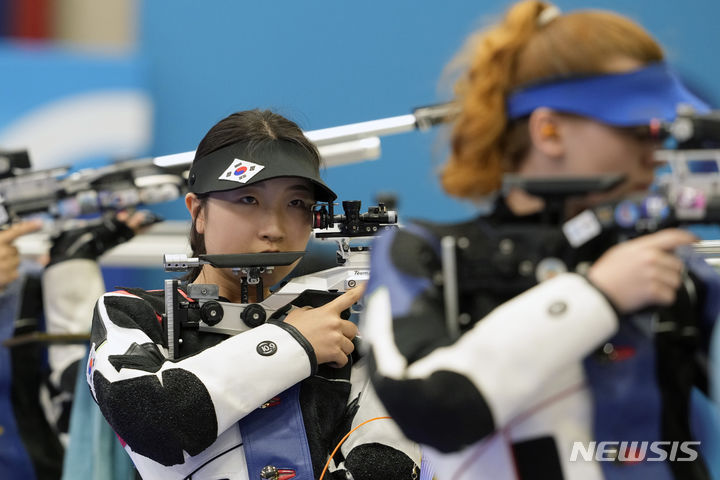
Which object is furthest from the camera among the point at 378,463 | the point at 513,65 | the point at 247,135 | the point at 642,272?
the point at 247,135

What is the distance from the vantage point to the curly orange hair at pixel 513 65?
2.75 ft

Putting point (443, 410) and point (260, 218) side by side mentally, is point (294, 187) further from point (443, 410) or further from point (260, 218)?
point (443, 410)

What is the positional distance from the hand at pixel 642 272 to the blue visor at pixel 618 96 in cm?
11

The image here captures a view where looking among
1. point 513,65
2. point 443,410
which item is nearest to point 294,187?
point 513,65

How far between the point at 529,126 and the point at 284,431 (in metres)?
0.58

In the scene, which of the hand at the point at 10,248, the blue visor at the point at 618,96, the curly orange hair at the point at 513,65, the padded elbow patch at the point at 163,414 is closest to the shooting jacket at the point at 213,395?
the padded elbow patch at the point at 163,414

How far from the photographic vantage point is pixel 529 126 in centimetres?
85

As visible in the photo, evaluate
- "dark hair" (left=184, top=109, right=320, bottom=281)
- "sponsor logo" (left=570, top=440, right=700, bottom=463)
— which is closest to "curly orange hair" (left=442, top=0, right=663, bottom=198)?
"sponsor logo" (left=570, top=440, right=700, bottom=463)

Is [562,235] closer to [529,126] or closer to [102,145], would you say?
[529,126]

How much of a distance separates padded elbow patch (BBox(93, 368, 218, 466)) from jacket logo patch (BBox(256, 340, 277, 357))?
10cm

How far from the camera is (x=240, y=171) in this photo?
1304mm

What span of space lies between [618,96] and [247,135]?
69cm

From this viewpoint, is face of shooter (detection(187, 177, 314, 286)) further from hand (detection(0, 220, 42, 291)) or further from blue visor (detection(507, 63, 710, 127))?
hand (detection(0, 220, 42, 291))

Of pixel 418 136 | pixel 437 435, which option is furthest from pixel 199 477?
pixel 418 136
